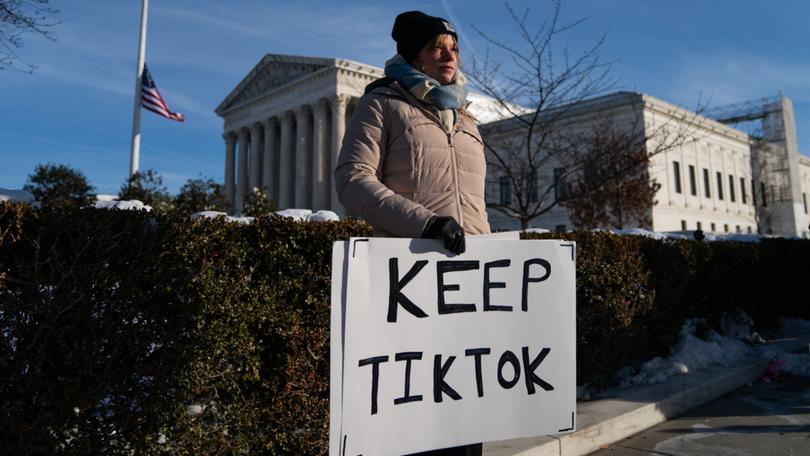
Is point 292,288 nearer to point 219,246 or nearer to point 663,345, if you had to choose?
point 219,246

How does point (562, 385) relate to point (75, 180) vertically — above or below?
below

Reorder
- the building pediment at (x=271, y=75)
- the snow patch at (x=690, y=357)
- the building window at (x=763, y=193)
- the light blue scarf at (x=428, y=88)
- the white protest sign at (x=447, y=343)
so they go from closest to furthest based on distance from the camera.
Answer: the white protest sign at (x=447, y=343) → the light blue scarf at (x=428, y=88) → the snow patch at (x=690, y=357) → the building pediment at (x=271, y=75) → the building window at (x=763, y=193)

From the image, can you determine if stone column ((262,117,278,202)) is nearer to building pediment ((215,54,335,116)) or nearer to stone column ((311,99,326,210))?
building pediment ((215,54,335,116))

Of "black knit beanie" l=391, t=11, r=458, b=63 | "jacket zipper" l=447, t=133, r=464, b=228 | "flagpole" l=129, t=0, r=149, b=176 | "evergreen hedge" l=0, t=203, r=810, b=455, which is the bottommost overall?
"evergreen hedge" l=0, t=203, r=810, b=455

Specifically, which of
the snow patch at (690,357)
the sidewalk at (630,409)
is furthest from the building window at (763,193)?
the sidewalk at (630,409)

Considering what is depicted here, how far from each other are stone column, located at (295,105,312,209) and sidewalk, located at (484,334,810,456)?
156 feet

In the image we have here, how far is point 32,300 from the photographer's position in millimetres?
2514

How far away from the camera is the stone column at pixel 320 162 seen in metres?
49.6

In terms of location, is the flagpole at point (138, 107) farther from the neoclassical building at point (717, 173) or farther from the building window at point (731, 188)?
the building window at point (731, 188)

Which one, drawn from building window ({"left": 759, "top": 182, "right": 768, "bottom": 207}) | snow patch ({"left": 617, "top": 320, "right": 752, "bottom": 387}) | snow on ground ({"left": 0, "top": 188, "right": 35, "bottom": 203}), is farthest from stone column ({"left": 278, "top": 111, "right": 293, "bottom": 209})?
snow on ground ({"left": 0, "top": 188, "right": 35, "bottom": 203})

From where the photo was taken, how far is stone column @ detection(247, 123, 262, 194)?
59.0 metres

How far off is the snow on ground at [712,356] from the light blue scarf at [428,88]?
184 inches

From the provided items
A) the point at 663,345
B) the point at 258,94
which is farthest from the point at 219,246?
the point at 258,94

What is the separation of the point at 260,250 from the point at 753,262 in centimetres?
857
